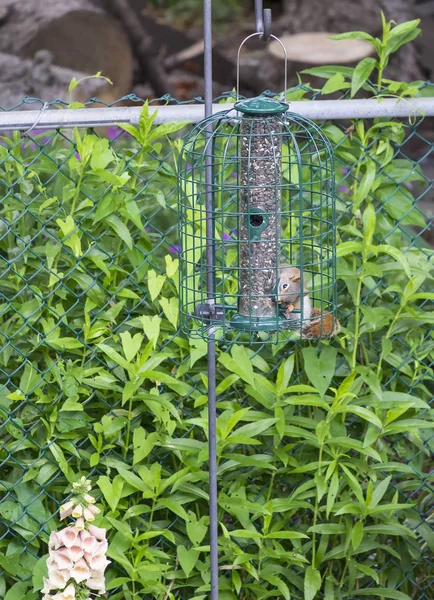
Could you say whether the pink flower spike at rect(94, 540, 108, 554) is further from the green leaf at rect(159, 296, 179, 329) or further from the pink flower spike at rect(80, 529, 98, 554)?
the green leaf at rect(159, 296, 179, 329)

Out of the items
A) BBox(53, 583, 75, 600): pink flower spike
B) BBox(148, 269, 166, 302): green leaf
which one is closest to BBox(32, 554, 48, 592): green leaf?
BBox(53, 583, 75, 600): pink flower spike

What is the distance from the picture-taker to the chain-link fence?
2.82 metres

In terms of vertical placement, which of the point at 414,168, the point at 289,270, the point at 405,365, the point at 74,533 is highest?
the point at 414,168

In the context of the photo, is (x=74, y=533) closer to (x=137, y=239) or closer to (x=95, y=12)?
(x=137, y=239)

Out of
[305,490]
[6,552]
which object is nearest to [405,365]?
[305,490]

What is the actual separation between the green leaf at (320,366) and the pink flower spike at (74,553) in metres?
0.86

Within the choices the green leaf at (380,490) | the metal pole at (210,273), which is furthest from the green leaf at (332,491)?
the metal pole at (210,273)

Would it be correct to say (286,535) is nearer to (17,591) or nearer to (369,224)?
(17,591)

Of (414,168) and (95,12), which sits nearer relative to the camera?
(414,168)

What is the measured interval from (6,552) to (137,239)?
3.52 ft

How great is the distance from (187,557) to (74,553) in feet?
2.05

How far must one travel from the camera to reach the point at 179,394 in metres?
2.90

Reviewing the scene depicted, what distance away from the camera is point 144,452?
283 centimetres

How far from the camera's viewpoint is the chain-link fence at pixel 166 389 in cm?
282
